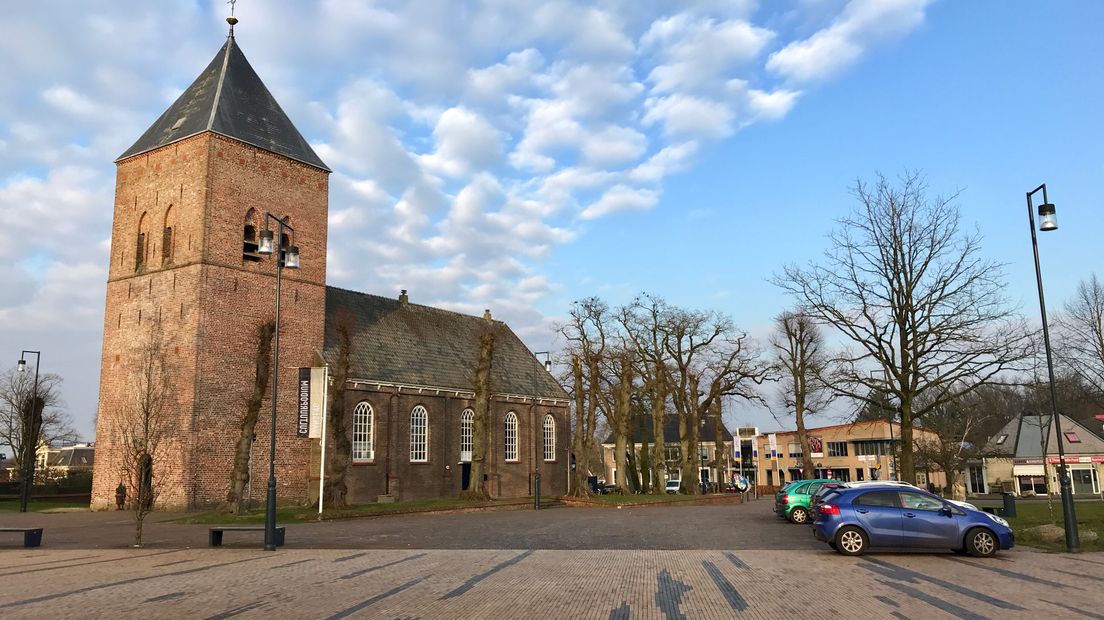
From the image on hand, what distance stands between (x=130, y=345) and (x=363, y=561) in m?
27.3

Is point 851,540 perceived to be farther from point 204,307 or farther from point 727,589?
point 204,307

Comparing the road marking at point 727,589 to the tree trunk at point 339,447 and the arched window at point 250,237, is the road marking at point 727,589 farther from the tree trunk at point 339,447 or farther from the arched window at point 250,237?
the arched window at point 250,237

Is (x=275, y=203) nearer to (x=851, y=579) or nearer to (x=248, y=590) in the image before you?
(x=248, y=590)

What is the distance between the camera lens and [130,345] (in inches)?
1476

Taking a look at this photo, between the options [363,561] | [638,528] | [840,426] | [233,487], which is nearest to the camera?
[363,561]

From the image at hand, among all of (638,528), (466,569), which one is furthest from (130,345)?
(466,569)

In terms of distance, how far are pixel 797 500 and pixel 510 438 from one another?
1065 inches

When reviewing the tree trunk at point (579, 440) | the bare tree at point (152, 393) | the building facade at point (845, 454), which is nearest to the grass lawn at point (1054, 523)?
the tree trunk at point (579, 440)

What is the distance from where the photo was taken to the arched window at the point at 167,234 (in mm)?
37219

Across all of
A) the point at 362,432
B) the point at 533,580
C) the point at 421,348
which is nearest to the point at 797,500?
the point at 533,580

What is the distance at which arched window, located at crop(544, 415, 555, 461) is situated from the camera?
54000mm

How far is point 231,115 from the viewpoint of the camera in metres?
38.2

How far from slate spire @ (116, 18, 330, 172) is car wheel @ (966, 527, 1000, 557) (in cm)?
3435

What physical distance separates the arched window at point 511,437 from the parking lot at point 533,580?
2964 cm
